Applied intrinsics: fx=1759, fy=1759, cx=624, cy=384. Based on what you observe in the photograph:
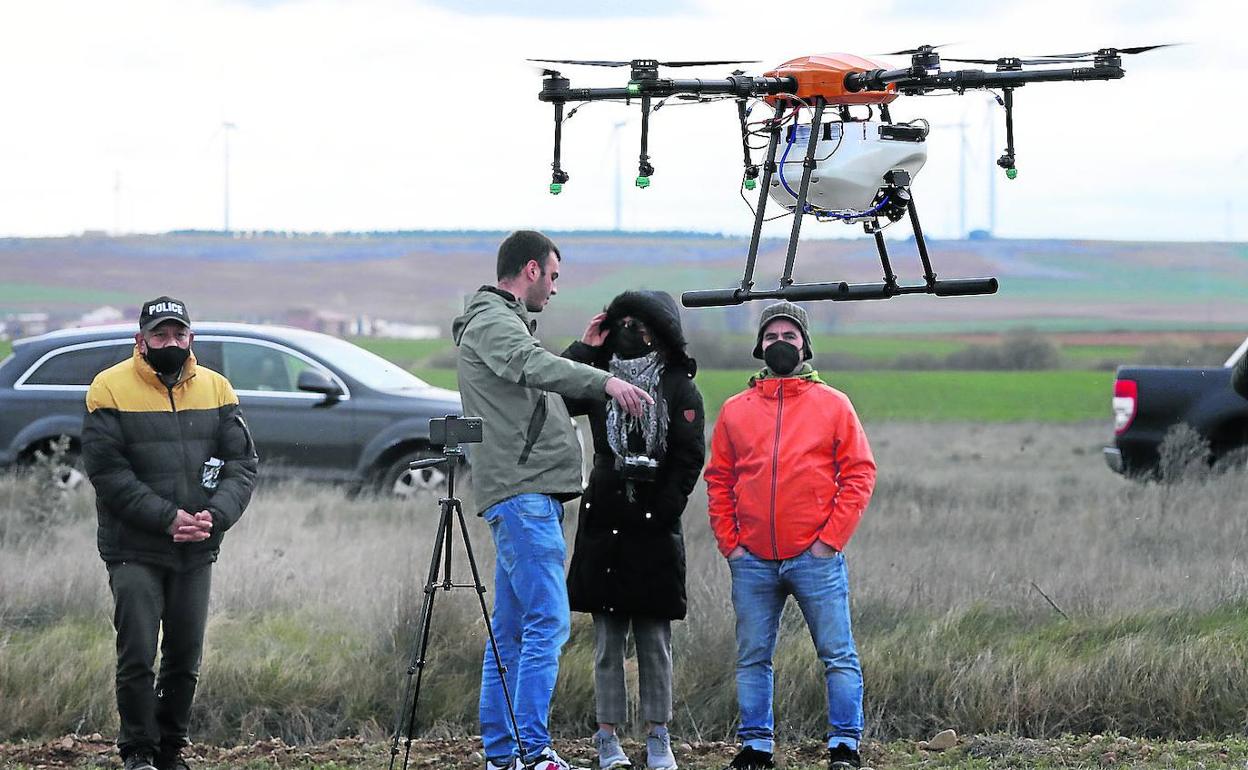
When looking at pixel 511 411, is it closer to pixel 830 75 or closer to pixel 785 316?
pixel 785 316

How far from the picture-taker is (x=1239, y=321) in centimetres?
5681

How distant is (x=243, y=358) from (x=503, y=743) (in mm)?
7432

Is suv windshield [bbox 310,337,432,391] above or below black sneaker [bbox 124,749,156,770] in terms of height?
above

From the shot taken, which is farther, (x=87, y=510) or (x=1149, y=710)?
(x=87, y=510)

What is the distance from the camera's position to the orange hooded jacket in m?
6.66

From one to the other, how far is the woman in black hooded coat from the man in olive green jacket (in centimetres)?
27

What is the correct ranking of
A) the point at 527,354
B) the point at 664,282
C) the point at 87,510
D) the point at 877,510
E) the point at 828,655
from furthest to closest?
the point at 664,282 < the point at 877,510 < the point at 87,510 < the point at 828,655 < the point at 527,354

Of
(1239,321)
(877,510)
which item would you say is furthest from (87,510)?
(1239,321)

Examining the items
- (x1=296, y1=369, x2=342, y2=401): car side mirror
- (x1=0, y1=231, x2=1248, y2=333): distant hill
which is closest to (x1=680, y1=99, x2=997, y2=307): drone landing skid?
(x1=296, y1=369, x2=342, y2=401): car side mirror

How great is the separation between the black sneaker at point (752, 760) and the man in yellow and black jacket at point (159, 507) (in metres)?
2.11

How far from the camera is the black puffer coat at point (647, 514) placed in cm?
671

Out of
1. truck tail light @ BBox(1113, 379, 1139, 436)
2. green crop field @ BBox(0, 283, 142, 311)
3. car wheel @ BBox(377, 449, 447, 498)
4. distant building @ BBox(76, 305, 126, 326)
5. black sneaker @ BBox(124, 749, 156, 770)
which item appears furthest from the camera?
green crop field @ BBox(0, 283, 142, 311)

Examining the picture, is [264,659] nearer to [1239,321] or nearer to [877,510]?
[877,510]

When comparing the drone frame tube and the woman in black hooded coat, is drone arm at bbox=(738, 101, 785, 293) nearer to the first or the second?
the drone frame tube
